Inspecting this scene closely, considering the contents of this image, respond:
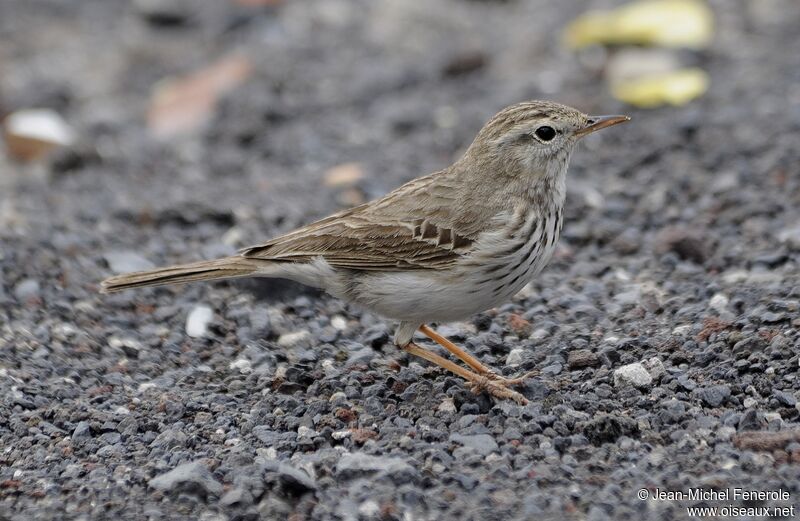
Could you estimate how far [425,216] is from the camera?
6867 millimetres

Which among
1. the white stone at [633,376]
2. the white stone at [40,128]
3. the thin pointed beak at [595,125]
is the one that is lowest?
the white stone at [40,128]

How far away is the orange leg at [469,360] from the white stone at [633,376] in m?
0.50

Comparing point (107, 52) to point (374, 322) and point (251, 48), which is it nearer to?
point (251, 48)

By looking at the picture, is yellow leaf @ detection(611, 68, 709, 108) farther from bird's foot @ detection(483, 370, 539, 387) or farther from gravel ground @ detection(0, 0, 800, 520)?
bird's foot @ detection(483, 370, 539, 387)

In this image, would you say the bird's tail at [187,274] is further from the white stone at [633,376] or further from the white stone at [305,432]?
the white stone at [633,376]

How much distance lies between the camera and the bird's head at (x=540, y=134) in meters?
6.84

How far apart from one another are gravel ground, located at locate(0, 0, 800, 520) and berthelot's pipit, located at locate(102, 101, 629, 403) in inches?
21.3

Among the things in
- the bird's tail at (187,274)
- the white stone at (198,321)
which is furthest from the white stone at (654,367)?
→ the white stone at (198,321)

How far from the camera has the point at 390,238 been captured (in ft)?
22.4

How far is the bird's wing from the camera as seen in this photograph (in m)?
6.63

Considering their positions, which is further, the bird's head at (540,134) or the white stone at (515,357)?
the white stone at (515,357)

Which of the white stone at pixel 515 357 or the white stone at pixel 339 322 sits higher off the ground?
the white stone at pixel 515 357
